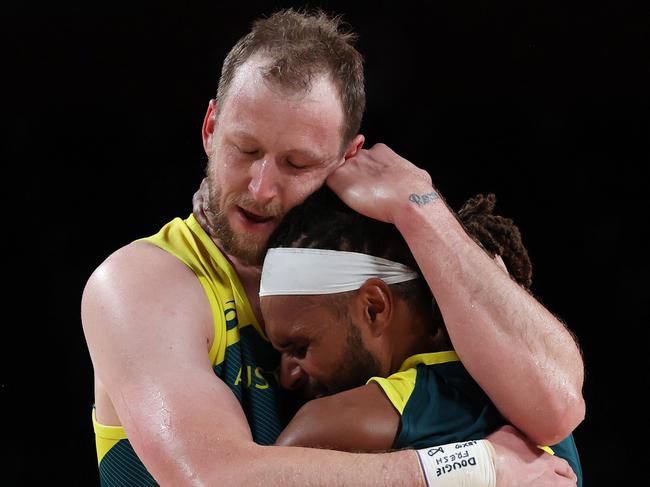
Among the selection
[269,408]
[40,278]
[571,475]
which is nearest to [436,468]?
[571,475]

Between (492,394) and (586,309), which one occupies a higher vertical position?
(492,394)

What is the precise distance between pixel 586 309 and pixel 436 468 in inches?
93.9

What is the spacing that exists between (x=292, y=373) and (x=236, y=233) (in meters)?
0.35

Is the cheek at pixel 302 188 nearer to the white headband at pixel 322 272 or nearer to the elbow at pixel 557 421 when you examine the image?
the white headband at pixel 322 272

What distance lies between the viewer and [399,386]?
6.98 feet

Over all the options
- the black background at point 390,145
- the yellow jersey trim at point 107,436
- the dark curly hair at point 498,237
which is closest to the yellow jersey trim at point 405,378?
the dark curly hair at point 498,237

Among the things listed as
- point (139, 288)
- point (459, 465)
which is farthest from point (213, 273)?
point (459, 465)

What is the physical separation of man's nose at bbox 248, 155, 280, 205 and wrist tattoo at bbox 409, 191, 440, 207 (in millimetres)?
302

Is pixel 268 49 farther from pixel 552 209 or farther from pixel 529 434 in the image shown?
pixel 552 209

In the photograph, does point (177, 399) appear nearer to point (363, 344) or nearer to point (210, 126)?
point (363, 344)

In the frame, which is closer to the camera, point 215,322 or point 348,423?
point 348,423

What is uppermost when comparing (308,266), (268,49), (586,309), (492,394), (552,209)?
(268,49)

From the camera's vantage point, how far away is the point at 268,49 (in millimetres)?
2375

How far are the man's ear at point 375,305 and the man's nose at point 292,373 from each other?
186 mm
